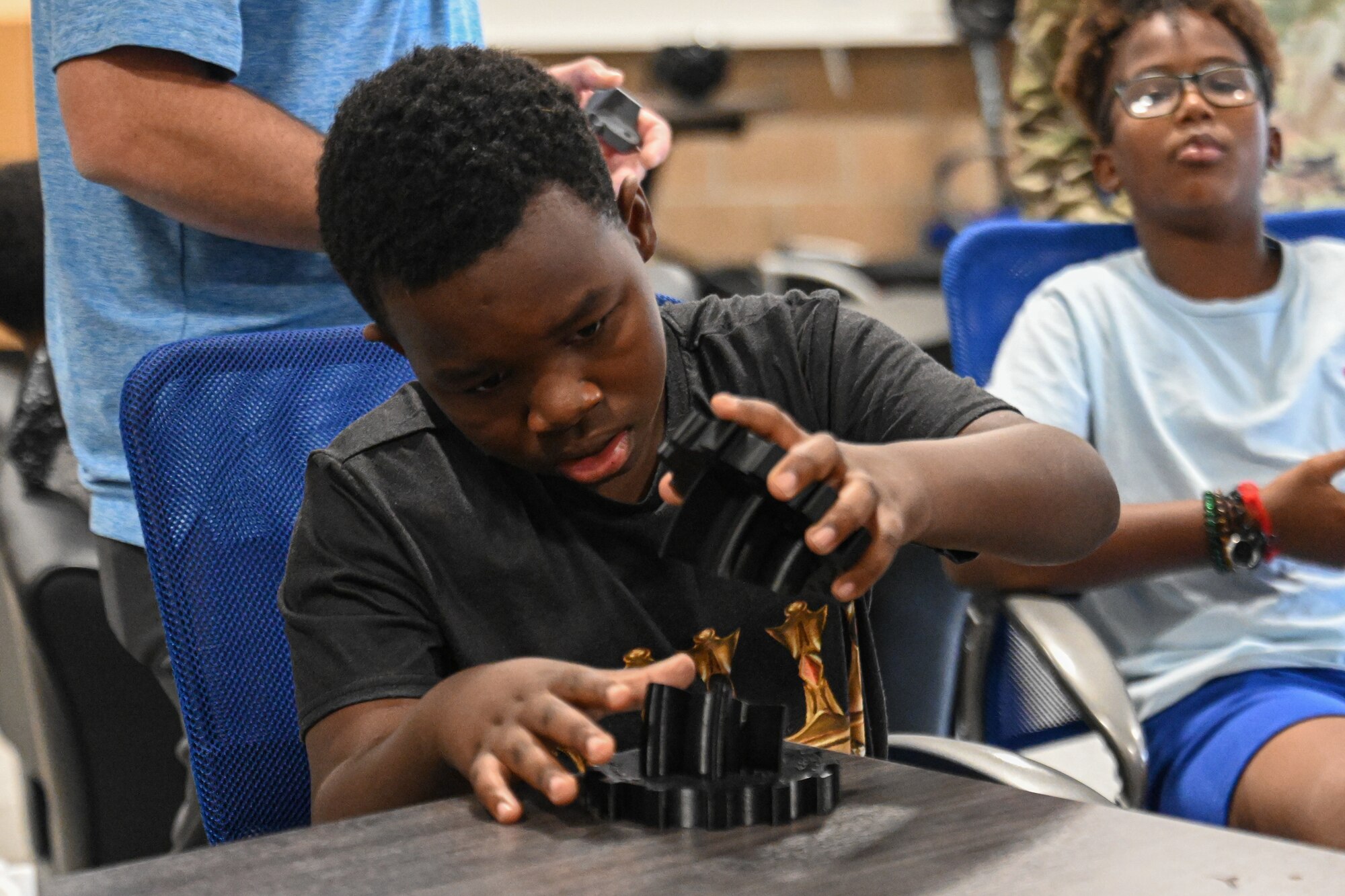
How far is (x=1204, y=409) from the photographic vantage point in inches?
66.4

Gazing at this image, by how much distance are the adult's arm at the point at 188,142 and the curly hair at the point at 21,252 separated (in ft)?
3.23

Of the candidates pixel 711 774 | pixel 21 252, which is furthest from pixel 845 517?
pixel 21 252

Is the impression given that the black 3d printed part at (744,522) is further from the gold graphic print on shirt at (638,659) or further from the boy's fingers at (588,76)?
the boy's fingers at (588,76)

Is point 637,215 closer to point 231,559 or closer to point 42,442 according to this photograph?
point 231,559

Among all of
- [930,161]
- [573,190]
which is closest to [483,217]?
[573,190]

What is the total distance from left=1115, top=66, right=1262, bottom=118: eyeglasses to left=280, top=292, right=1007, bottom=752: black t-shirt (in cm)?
82

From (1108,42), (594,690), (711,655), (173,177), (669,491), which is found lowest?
(711,655)

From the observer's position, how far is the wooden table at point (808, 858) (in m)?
0.60

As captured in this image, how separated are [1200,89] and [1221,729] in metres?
0.78

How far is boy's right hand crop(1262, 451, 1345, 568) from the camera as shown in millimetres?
1502

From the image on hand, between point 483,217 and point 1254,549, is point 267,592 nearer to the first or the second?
point 483,217

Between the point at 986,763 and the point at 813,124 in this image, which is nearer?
the point at 986,763

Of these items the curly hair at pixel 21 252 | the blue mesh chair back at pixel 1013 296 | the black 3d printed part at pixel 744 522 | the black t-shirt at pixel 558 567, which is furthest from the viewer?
the curly hair at pixel 21 252

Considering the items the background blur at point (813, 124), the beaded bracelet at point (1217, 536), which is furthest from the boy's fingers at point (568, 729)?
the background blur at point (813, 124)
